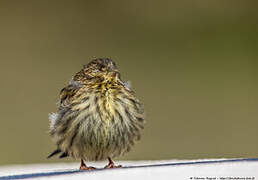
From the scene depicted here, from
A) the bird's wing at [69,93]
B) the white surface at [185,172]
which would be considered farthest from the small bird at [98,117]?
the white surface at [185,172]

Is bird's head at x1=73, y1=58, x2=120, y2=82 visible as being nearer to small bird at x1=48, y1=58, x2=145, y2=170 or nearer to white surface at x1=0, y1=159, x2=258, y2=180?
small bird at x1=48, y1=58, x2=145, y2=170

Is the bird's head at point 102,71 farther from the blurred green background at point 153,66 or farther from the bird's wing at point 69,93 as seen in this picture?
the blurred green background at point 153,66

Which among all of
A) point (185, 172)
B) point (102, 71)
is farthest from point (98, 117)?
point (185, 172)

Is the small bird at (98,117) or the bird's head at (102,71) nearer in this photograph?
the small bird at (98,117)


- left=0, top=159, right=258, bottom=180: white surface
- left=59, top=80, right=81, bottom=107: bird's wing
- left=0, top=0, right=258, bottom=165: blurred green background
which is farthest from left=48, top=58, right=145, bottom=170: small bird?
left=0, top=0, right=258, bottom=165: blurred green background

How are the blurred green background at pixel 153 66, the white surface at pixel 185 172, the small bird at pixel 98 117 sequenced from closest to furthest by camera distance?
the white surface at pixel 185 172 < the small bird at pixel 98 117 < the blurred green background at pixel 153 66

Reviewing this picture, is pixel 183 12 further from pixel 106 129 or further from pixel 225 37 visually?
pixel 106 129

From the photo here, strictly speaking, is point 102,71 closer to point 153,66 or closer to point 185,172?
point 185,172
